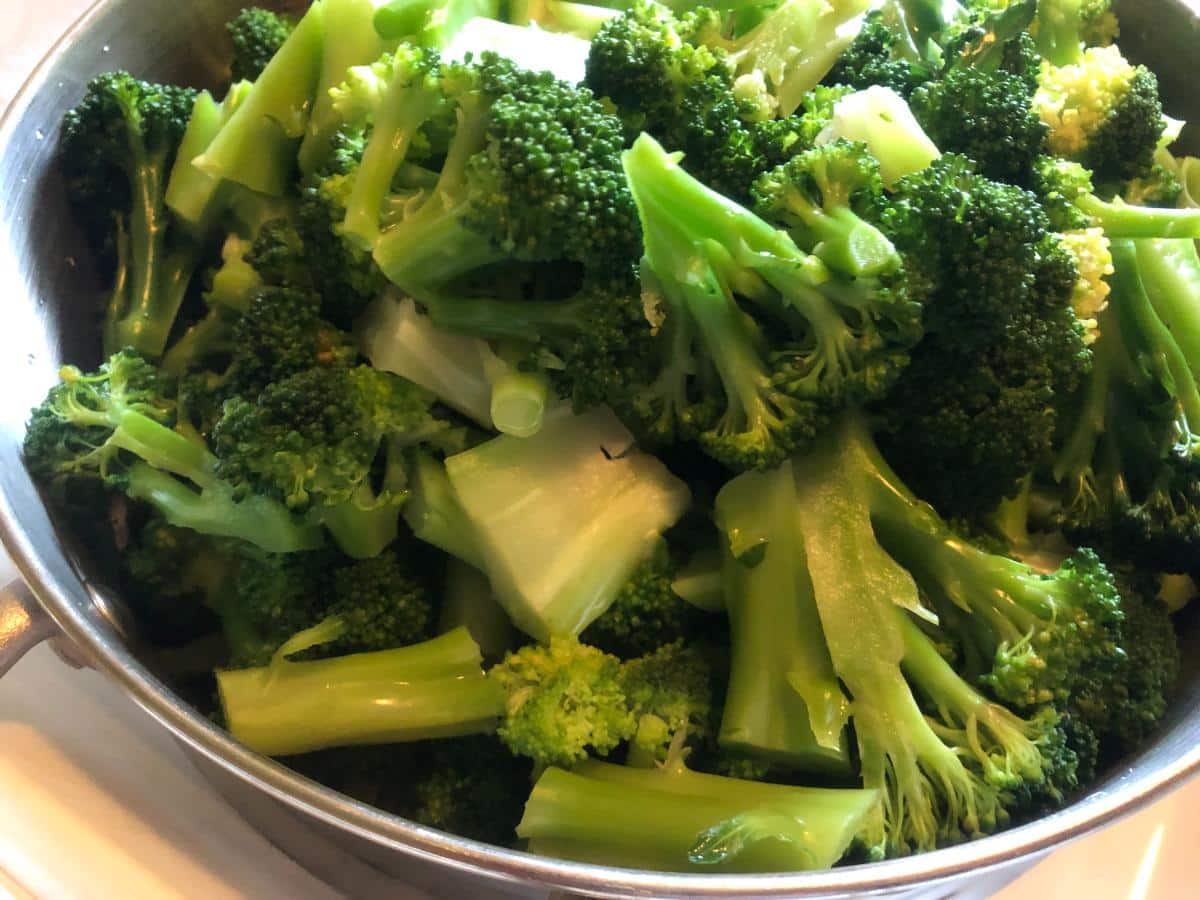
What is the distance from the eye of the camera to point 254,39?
3.64 ft

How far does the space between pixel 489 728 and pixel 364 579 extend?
0.17 meters

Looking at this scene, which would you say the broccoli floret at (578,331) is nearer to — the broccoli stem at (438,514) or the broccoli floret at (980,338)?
the broccoli stem at (438,514)

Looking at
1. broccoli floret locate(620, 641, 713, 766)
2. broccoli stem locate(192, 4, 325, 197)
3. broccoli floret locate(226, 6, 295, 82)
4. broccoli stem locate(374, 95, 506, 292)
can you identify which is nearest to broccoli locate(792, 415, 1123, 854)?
broccoli floret locate(620, 641, 713, 766)

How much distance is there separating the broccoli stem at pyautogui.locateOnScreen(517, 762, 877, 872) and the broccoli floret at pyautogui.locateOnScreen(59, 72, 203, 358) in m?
0.62

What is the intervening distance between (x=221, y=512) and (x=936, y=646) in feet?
2.03

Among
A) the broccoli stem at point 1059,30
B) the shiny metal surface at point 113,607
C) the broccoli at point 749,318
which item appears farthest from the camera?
the broccoli stem at point 1059,30

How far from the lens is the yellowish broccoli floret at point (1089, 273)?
2.75 ft

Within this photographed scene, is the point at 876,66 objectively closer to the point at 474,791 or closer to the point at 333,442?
the point at 333,442

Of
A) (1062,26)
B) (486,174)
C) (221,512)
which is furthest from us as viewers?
(1062,26)

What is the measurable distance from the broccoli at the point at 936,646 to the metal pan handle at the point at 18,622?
0.63 m

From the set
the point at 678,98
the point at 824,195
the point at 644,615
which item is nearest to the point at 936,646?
the point at 644,615

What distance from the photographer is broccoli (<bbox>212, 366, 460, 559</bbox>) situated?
30.6 inches

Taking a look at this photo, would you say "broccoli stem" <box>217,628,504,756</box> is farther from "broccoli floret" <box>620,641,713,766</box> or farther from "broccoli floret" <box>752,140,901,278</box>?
"broccoli floret" <box>752,140,901,278</box>

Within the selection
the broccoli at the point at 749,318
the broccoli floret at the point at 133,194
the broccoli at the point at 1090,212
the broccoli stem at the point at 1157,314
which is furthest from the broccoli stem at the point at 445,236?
the broccoli stem at the point at 1157,314
